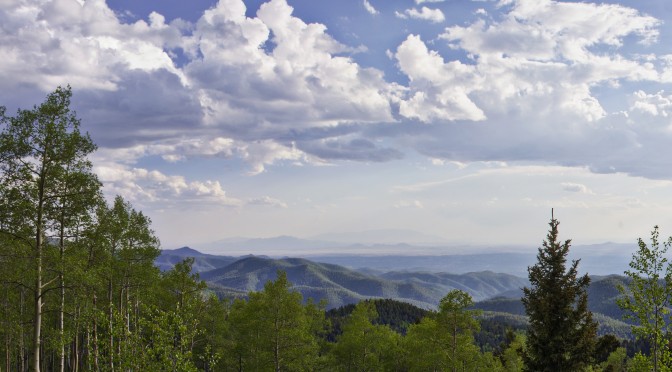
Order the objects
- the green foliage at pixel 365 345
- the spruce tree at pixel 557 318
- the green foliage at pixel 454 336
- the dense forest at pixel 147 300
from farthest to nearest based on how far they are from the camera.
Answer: the green foliage at pixel 365 345
the green foliage at pixel 454 336
the spruce tree at pixel 557 318
the dense forest at pixel 147 300

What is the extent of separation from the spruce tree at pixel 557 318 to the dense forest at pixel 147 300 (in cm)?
7

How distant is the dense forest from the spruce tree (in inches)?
2.9

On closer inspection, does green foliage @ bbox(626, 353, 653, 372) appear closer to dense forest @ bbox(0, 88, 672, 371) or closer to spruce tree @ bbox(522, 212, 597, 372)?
dense forest @ bbox(0, 88, 672, 371)

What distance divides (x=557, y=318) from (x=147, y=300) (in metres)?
34.2

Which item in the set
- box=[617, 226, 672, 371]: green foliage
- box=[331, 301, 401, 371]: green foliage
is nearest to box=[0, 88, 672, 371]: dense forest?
box=[617, 226, 672, 371]: green foliage

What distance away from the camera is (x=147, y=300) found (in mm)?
42938

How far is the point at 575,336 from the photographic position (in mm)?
29984

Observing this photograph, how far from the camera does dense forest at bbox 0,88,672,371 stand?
819 inches

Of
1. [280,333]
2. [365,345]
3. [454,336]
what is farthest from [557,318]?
[365,345]

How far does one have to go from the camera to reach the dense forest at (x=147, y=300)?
20.8 meters

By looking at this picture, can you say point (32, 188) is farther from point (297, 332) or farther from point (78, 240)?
point (297, 332)

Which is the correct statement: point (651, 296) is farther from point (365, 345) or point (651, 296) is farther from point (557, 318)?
point (365, 345)

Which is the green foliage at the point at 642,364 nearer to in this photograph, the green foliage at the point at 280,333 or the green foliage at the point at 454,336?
the green foliage at the point at 454,336

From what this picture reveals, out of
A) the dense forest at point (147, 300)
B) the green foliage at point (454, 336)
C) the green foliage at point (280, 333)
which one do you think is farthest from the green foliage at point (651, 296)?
the green foliage at point (280, 333)
